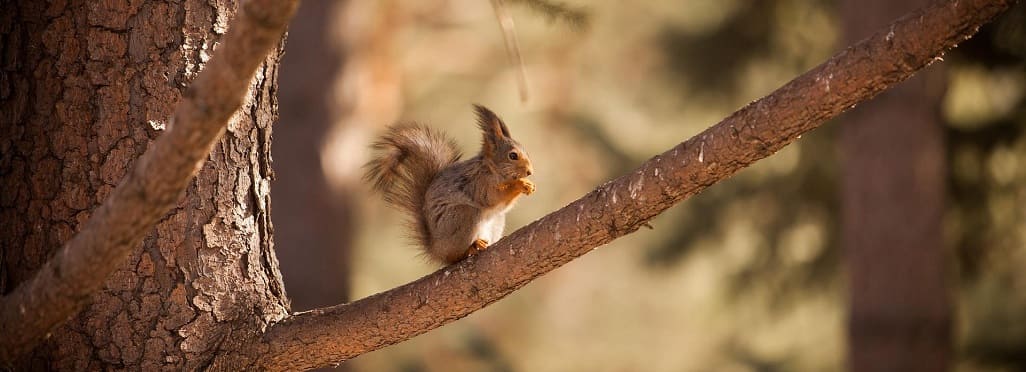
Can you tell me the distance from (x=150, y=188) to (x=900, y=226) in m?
3.40

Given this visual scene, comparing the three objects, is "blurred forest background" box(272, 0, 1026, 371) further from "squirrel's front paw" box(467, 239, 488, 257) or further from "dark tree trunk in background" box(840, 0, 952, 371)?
"squirrel's front paw" box(467, 239, 488, 257)

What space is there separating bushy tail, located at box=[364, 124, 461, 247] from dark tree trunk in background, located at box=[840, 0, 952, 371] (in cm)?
228

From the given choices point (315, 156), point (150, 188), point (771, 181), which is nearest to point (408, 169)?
point (150, 188)

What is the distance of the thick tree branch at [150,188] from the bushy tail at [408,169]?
89 cm

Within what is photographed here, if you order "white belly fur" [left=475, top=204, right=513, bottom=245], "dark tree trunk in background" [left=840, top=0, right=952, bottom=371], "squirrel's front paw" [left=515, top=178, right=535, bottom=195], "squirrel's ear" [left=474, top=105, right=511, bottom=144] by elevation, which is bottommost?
"white belly fur" [left=475, top=204, right=513, bottom=245]

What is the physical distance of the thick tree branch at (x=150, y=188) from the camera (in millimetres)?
1217

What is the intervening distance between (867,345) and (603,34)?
620 cm

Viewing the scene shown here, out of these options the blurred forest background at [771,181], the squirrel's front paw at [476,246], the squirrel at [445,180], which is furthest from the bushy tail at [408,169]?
the blurred forest background at [771,181]

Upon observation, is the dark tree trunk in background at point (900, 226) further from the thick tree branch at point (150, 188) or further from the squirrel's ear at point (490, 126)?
the thick tree branch at point (150, 188)

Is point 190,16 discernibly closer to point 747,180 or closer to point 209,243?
point 209,243

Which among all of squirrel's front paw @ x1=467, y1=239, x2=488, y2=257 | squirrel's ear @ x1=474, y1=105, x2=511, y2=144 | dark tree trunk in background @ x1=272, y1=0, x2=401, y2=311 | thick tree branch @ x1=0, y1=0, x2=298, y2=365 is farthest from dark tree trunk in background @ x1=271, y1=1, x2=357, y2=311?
thick tree branch @ x1=0, y1=0, x2=298, y2=365

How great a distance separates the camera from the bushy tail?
2270 millimetres

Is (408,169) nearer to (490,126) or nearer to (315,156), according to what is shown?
(490,126)

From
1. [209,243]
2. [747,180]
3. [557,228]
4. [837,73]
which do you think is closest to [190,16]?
[209,243]
